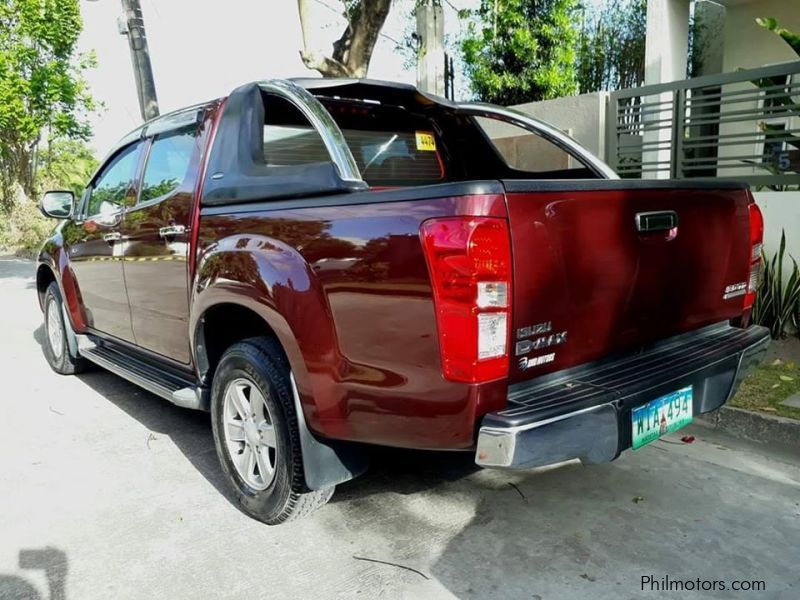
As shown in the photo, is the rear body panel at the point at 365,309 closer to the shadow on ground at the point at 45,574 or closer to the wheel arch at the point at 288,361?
the wheel arch at the point at 288,361

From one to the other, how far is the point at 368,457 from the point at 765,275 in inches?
162

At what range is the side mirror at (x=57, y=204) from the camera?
16.1ft

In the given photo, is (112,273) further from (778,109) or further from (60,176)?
(60,176)

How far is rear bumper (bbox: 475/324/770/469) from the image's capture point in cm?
207

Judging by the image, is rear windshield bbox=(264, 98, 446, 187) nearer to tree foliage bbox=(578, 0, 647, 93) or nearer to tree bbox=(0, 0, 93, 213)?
tree foliage bbox=(578, 0, 647, 93)

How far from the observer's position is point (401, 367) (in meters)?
2.19

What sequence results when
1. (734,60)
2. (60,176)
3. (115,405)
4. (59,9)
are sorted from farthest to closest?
(60,176) < (59,9) < (734,60) < (115,405)

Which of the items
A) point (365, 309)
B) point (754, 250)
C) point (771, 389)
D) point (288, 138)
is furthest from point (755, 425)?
point (288, 138)

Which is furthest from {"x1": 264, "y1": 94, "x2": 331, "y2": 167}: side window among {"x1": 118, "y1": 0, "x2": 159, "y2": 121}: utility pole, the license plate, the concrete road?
{"x1": 118, "y1": 0, "x2": 159, "y2": 121}: utility pole

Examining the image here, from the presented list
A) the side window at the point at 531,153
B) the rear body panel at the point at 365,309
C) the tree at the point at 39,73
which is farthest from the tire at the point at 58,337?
the tree at the point at 39,73

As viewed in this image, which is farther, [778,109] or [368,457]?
[778,109]

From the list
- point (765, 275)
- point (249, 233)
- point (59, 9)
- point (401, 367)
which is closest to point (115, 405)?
point (249, 233)

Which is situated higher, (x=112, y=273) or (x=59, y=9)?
(x=59, y=9)

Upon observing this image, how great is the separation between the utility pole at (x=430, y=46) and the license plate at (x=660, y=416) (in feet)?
22.7
